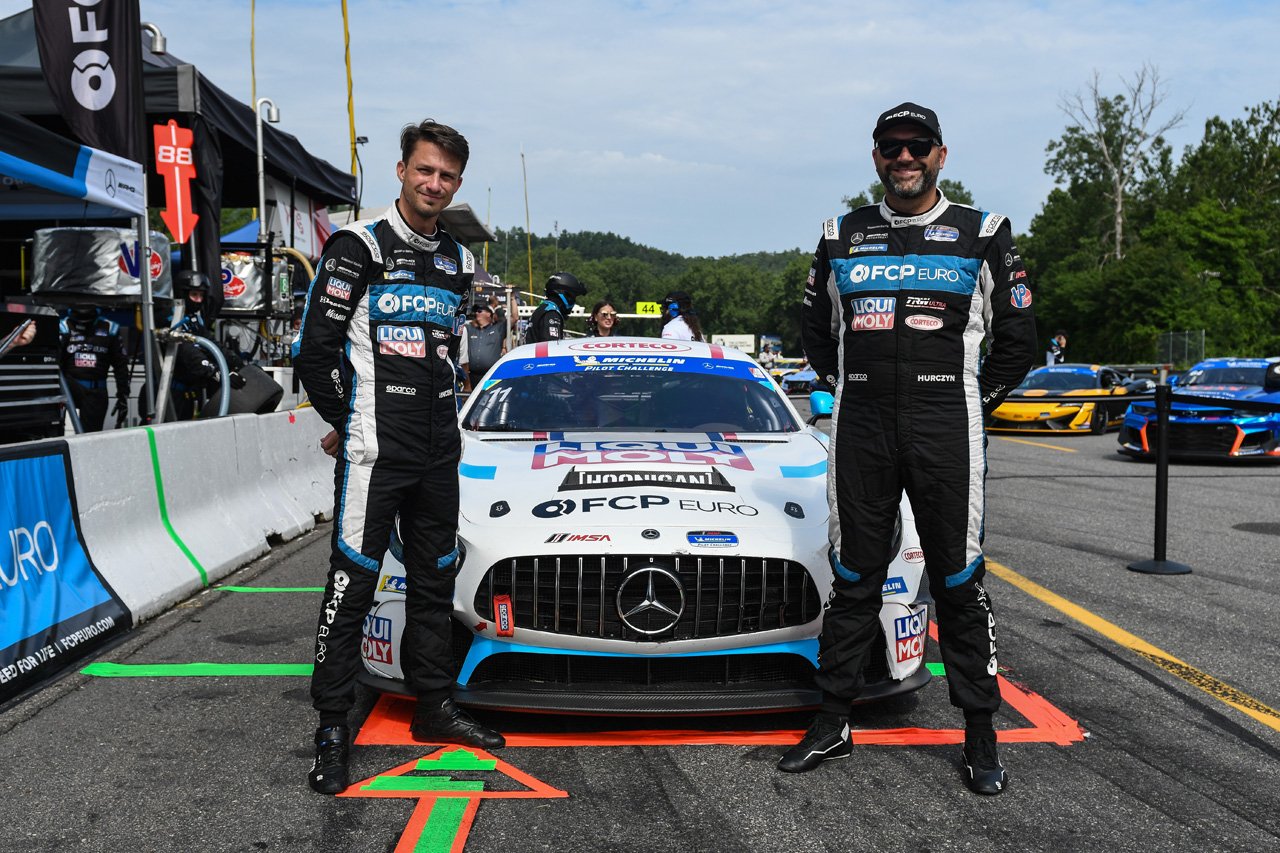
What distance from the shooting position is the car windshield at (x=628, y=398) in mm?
5082

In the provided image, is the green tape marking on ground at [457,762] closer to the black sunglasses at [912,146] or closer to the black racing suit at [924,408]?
→ the black racing suit at [924,408]

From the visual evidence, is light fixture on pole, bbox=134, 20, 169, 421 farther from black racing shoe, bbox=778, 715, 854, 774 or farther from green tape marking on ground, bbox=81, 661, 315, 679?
black racing shoe, bbox=778, 715, 854, 774

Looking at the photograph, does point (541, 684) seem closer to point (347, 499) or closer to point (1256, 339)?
point (347, 499)

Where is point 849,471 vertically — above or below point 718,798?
above

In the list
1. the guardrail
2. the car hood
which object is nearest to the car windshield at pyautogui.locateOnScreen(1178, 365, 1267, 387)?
the guardrail

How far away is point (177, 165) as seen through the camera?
34.3 feet

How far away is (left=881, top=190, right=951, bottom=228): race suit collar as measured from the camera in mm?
3379

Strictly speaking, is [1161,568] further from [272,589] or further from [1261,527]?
[272,589]

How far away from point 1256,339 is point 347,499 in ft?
179

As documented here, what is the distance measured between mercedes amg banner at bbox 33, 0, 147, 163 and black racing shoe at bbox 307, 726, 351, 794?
5.41 metres

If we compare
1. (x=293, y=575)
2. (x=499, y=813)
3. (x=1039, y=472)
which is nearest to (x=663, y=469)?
(x=499, y=813)

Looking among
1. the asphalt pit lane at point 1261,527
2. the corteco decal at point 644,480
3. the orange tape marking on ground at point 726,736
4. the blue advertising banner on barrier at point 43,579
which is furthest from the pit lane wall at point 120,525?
the asphalt pit lane at point 1261,527

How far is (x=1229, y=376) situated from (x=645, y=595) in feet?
42.0

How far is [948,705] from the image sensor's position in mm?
4027
